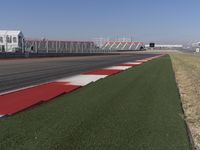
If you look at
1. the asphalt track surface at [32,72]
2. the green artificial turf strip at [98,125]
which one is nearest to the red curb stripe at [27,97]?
the green artificial turf strip at [98,125]

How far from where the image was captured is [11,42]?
53438mm

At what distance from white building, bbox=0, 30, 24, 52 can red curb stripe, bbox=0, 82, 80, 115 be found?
36242 mm

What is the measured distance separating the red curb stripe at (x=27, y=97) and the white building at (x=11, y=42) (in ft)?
119

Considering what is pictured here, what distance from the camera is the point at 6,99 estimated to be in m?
10.4

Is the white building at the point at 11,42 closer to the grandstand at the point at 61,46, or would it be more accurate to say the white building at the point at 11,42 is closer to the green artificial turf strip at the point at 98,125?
the grandstand at the point at 61,46

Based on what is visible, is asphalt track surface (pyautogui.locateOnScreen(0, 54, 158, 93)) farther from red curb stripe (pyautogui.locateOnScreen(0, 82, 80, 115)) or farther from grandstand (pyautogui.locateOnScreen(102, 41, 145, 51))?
grandstand (pyautogui.locateOnScreen(102, 41, 145, 51))

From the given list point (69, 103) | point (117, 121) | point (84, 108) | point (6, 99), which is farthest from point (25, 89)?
point (117, 121)

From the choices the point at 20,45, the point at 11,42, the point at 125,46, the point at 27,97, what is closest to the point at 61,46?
the point at 20,45

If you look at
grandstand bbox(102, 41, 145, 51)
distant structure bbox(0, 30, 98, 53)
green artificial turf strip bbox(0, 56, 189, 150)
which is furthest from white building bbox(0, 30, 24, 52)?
grandstand bbox(102, 41, 145, 51)

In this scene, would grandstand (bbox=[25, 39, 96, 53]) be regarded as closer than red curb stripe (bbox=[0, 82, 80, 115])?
No

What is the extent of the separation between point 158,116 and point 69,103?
266 cm

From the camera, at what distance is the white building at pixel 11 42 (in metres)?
49.9

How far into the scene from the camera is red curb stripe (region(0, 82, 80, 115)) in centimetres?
900

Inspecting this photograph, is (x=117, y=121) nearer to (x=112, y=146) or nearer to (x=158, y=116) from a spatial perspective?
(x=158, y=116)
